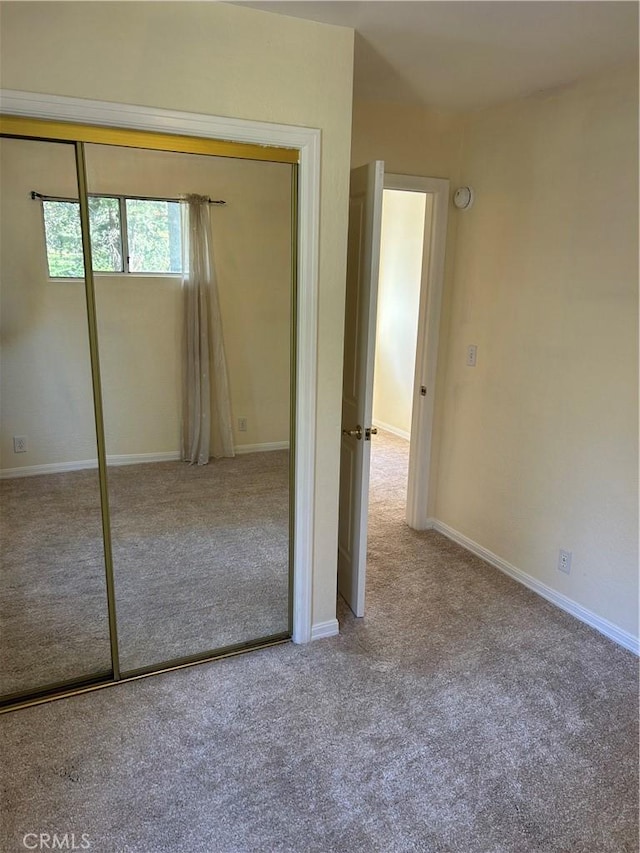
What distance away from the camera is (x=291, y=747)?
1914 mm

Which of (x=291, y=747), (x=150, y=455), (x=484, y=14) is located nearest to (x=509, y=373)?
(x=484, y=14)

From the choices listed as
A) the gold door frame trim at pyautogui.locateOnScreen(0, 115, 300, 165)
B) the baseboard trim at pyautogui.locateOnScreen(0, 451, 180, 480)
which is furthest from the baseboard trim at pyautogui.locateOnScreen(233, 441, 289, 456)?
the gold door frame trim at pyautogui.locateOnScreen(0, 115, 300, 165)

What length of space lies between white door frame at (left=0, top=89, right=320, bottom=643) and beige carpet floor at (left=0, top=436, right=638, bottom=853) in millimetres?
452

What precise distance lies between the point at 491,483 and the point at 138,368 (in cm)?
211

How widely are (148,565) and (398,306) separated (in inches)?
169

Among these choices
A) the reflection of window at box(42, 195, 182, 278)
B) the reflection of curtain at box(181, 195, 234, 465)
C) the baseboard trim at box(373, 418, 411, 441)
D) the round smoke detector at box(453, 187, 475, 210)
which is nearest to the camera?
the reflection of window at box(42, 195, 182, 278)

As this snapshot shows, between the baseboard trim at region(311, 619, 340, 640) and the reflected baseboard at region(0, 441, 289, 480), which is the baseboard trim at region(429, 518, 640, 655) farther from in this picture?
the reflected baseboard at region(0, 441, 289, 480)

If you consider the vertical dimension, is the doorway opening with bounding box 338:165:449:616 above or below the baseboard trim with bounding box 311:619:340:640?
above

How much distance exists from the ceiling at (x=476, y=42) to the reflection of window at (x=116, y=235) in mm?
771

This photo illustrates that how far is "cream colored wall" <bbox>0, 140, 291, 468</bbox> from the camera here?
6.40 feet

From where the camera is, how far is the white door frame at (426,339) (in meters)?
3.21

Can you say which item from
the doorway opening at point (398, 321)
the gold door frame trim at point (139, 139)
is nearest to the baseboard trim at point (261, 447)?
the gold door frame trim at point (139, 139)

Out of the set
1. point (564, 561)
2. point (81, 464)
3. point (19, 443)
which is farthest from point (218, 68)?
point (564, 561)

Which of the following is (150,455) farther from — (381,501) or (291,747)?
(381,501)
